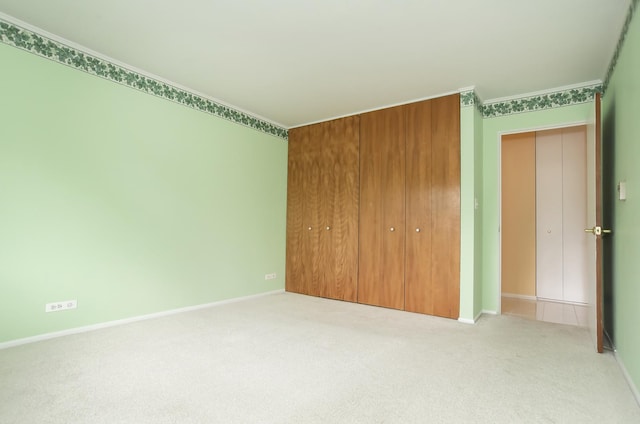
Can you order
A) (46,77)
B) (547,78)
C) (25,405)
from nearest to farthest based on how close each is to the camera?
(25,405) → (46,77) → (547,78)

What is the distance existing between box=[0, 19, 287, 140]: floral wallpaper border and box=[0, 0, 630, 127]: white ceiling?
0.11 meters

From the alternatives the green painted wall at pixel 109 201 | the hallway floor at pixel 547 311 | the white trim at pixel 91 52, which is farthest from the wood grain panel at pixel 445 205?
the white trim at pixel 91 52

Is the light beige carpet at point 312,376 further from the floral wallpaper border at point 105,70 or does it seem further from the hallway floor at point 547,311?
the floral wallpaper border at point 105,70

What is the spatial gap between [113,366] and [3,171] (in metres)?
1.77

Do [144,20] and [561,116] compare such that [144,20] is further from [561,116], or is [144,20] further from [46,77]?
[561,116]

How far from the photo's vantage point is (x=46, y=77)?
2.78 metres

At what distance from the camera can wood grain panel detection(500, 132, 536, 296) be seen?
4914 mm

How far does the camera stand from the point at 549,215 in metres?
4.80

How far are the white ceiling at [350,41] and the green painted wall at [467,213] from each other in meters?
0.49

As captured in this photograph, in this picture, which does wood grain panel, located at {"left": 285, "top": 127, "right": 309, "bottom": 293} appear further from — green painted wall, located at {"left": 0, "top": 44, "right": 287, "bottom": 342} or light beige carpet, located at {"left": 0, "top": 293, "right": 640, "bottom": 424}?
light beige carpet, located at {"left": 0, "top": 293, "right": 640, "bottom": 424}

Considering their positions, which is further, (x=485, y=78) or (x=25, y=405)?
(x=485, y=78)

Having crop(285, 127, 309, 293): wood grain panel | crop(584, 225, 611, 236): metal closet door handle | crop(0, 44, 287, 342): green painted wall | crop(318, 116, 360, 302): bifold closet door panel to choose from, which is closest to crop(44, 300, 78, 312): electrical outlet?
crop(0, 44, 287, 342): green painted wall

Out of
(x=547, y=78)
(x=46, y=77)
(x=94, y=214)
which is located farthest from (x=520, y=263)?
(x=46, y=77)

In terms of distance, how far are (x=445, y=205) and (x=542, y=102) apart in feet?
5.30
